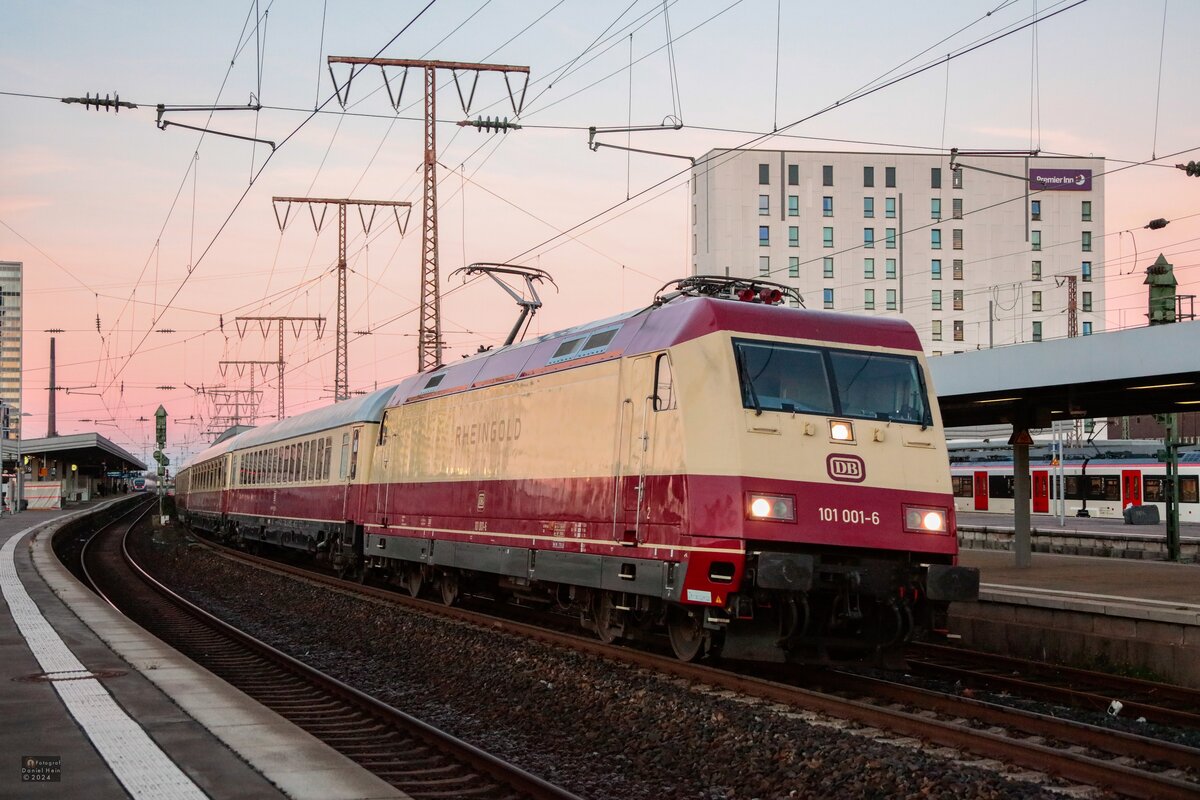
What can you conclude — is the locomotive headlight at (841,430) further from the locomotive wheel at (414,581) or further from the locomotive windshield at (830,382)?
the locomotive wheel at (414,581)

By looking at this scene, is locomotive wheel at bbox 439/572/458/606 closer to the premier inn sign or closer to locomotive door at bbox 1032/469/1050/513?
locomotive door at bbox 1032/469/1050/513

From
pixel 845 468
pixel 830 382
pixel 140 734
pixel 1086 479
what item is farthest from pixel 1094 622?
pixel 1086 479

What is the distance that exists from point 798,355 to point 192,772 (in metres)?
7.05

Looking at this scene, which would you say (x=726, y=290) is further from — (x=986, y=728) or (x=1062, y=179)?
(x=1062, y=179)

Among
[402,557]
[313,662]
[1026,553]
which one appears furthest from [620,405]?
[1026,553]

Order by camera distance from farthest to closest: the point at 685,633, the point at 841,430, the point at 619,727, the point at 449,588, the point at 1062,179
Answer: the point at 1062,179 < the point at 449,588 < the point at 685,633 < the point at 841,430 < the point at 619,727

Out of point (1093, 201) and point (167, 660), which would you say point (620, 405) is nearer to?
point (167, 660)

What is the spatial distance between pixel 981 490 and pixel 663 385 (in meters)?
42.5

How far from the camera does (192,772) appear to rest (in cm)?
743

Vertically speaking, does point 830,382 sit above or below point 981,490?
above

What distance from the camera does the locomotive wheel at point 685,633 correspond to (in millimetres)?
12070

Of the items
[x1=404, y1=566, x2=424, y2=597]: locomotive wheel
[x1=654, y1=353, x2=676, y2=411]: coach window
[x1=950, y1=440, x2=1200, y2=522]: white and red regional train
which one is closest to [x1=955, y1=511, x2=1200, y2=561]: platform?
[x1=950, y1=440, x2=1200, y2=522]: white and red regional train

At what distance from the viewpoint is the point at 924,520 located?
11.7 meters

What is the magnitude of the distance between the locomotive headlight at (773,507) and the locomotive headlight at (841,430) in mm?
871
